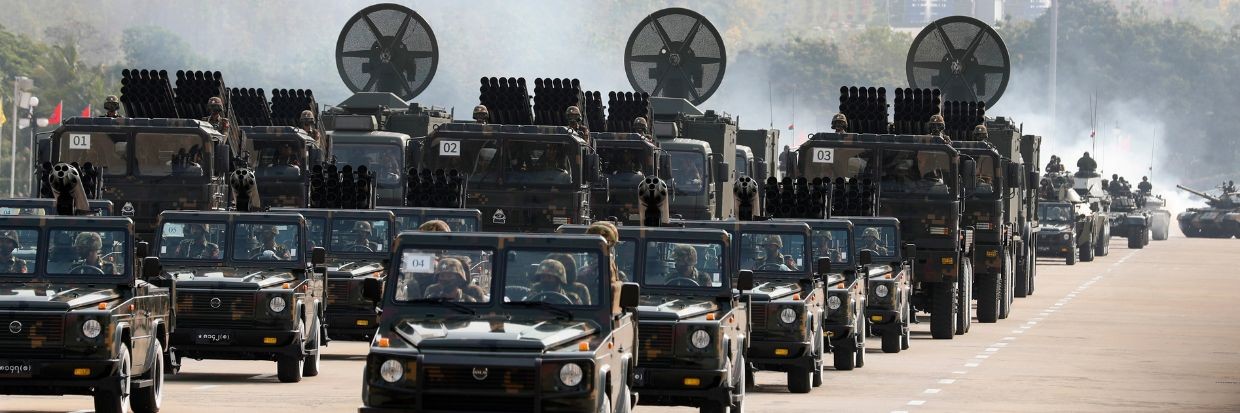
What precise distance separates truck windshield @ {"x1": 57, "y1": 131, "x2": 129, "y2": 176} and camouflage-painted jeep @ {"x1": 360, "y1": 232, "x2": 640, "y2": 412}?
44.5 ft

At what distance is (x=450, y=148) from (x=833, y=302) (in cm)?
785

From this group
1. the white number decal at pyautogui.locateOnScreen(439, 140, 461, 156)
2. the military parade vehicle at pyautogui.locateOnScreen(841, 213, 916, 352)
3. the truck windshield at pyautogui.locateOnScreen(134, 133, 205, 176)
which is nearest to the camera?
the military parade vehicle at pyautogui.locateOnScreen(841, 213, 916, 352)

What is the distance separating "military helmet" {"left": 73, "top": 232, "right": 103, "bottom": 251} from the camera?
1827 cm

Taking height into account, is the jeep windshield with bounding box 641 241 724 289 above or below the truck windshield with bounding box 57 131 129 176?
below

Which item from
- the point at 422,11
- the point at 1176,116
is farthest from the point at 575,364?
the point at 1176,116

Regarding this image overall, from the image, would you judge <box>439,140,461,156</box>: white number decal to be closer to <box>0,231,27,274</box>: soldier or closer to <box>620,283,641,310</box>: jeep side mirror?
<box>0,231,27,274</box>: soldier

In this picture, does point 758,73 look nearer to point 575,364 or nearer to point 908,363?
point 908,363

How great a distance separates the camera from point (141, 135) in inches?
1128

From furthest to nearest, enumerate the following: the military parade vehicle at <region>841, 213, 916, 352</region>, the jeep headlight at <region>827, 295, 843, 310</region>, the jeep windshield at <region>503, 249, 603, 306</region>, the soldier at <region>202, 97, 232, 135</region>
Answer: the soldier at <region>202, 97, 232, 135</region> → the military parade vehicle at <region>841, 213, 916, 352</region> → the jeep headlight at <region>827, 295, 843, 310</region> → the jeep windshield at <region>503, 249, 603, 306</region>

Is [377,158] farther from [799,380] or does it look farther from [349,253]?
[799,380]

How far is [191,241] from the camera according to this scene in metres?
22.8

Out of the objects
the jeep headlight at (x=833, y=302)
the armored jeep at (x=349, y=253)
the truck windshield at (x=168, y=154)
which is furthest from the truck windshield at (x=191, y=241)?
the truck windshield at (x=168, y=154)

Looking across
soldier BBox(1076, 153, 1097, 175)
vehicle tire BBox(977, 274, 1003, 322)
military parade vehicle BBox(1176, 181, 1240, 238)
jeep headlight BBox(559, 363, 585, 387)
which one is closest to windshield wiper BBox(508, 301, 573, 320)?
jeep headlight BBox(559, 363, 585, 387)

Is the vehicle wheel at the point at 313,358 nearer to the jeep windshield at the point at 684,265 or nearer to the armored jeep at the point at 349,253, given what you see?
the armored jeep at the point at 349,253
